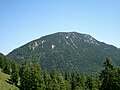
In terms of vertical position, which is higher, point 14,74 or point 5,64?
point 5,64

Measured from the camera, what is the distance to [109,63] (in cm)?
5319

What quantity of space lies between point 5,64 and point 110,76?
98.4m

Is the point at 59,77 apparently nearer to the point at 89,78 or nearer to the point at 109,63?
the point at 89,78

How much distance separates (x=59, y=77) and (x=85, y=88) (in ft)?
89.0

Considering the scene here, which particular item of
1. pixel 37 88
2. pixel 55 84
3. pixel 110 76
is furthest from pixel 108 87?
pixel 55 84

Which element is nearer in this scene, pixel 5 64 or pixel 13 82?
pixel 13 82

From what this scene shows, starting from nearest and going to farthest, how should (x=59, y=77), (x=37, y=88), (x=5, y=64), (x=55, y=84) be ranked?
(x=37, y=88)
(x=55, y=84)
(x=59, y=77)
(x=5, y=64)

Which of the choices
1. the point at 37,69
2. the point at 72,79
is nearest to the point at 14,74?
the point at 72,79

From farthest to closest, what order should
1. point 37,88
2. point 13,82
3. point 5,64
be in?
point 5,64 < point 13,82 < point 37,88

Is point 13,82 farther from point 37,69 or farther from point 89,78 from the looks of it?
point 37,69

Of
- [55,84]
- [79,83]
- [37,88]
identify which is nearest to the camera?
[37,88]

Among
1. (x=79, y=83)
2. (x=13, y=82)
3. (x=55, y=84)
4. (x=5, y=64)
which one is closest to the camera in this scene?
(x=55, y=84)

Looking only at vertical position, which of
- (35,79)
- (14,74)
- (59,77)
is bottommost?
(35,79)

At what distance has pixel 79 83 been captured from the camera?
11819 centimetres
